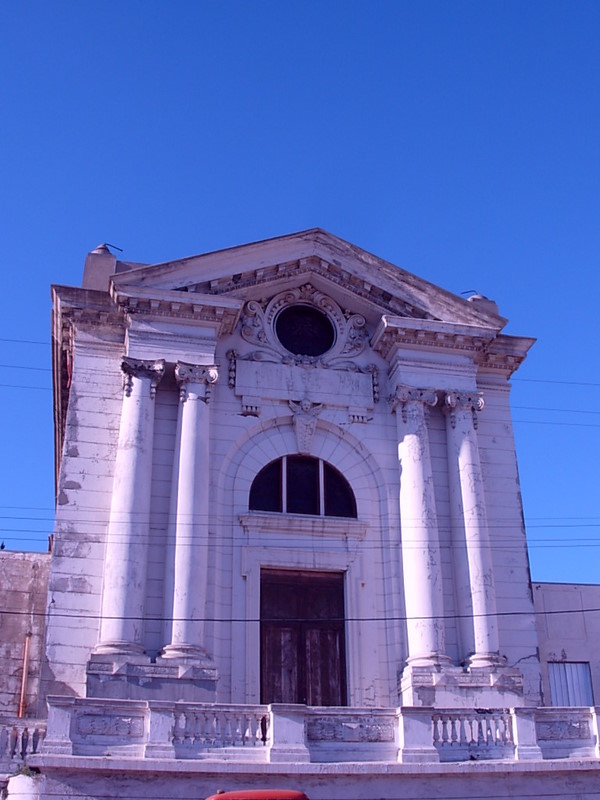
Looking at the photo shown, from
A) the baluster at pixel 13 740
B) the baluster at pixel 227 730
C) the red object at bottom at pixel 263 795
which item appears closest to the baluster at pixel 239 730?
the baluster at pixel 227 730

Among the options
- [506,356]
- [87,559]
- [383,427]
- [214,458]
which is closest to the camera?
[87,559]

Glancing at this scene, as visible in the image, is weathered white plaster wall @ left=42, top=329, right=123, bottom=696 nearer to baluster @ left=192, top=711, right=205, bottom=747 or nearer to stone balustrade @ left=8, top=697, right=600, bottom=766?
stone balustrade @ left=8, top=697, right=600, bottom=766

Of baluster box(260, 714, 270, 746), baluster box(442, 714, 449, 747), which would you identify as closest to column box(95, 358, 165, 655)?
baluster box(260, 714, 270, 746)

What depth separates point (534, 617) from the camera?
24828mm

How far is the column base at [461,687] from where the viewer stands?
2194 cm

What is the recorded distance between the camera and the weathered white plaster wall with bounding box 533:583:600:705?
87.7ft

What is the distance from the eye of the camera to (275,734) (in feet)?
59.1

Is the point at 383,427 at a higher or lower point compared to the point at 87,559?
higher

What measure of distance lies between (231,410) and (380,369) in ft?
15.0

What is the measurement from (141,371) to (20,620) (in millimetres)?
7585

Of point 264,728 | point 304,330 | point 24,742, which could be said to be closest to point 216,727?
point 264,728

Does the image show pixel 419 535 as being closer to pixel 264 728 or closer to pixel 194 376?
pixel 194 376

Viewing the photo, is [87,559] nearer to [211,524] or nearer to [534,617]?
[211,524]

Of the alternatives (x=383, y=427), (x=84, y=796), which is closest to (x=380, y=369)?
(x=383, y=427)
